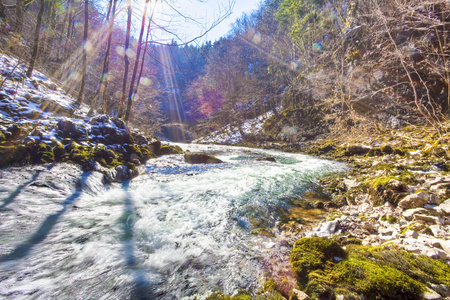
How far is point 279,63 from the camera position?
95.5 ft

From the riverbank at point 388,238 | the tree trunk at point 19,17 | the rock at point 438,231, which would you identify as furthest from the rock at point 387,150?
the tree trunk at point 19,17

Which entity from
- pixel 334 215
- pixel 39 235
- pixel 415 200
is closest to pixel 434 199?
pixel 415 200

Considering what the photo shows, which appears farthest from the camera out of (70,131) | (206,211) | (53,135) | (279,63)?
(279,63)

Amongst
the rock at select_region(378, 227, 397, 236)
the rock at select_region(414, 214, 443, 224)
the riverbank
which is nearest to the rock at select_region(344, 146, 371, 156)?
the riverbank

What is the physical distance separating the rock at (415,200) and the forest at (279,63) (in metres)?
1.87

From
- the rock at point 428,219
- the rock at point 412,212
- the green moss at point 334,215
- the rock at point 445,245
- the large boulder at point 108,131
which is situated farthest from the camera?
the large boulder at point 108,131

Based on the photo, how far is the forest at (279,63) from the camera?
267 inches

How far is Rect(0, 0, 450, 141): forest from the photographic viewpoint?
22.2 ft

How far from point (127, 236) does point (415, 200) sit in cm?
510

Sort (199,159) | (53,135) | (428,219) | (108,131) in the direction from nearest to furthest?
(428,219) < (53,135) < (108,131) < (199,159)

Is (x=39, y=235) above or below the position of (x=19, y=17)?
below

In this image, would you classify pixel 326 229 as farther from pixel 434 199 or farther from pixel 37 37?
pixel 37 37

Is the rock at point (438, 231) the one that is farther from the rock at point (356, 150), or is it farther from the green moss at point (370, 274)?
the rock at point (356, 150)

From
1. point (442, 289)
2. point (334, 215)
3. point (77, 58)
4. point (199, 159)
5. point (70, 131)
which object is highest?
point (77, 58)
